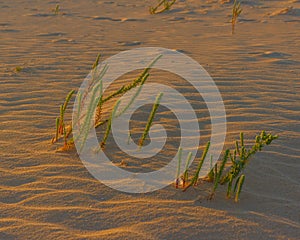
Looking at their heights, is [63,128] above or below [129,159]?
above

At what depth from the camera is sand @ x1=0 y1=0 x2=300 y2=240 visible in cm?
187

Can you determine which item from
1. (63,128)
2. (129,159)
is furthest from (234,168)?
(63,128)

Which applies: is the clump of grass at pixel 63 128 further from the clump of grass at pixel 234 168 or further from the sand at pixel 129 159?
the clump of grass at pixel 234 168

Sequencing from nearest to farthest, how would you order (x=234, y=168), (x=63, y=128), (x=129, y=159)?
(x=234, y=168)
(x=129, y=159)
(x=63, y=128)

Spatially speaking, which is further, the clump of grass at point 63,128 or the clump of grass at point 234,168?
the clump of grass at point 63,128

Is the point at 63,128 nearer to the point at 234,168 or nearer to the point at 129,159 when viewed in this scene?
the point at 129,159

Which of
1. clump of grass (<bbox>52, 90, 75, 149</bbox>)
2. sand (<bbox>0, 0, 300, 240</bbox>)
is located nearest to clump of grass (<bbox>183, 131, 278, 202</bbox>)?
sand (<bbox>0, 0, 300, 240</bbox>)

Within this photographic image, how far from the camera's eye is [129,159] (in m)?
2.46

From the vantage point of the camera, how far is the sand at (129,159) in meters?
1.87

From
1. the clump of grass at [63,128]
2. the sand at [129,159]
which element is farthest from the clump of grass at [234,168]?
the clump of grass at [63,128]

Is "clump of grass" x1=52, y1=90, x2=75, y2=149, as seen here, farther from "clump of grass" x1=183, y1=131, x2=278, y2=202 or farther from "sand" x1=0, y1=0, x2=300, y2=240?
"clump of grass" x1=183, y1=131, x2=278, y2=202

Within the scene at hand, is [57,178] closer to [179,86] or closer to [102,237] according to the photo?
[102,237]

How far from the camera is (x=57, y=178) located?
225cm

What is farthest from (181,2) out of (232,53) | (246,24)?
(232,53)
